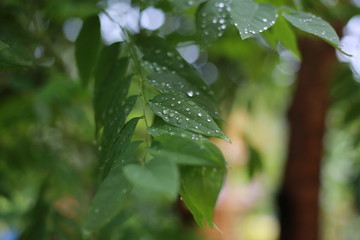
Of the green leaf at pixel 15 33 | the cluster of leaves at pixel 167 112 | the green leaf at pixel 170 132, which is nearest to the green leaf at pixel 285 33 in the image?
the cluster of leaves at pixel 167 112

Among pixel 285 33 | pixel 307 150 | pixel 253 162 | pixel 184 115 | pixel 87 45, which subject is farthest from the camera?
pixel 307 150

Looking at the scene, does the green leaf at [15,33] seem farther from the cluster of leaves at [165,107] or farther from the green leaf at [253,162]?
the green leaf at [253,162]

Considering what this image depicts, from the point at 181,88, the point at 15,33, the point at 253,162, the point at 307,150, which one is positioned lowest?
the point at 307,150

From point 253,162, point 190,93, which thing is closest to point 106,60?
point 190,93

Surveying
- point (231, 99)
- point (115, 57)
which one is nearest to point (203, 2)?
point (115, 57)

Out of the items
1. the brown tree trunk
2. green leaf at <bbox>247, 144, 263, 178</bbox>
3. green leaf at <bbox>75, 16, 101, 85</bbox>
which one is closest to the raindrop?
green leaf at <bbox>75, 16, 101, 85</bbox>

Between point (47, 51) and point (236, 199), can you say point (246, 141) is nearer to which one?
point (47, 51)

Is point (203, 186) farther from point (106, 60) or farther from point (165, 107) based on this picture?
point (106, 60)
